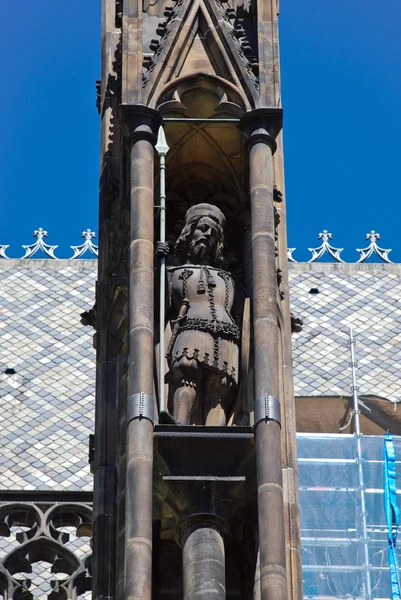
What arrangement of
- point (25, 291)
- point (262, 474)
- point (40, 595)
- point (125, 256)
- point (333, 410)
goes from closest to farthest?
point (262, 474) → point (125, 256) → point (40, 595) → point (333, 410) → point (25, 291)

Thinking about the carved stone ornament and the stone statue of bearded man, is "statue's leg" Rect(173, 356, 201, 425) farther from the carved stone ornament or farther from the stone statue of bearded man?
the carved stone ornament

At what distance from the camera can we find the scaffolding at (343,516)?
84.4ft

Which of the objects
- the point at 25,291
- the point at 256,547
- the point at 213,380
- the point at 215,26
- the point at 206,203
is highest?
the point at 25,291

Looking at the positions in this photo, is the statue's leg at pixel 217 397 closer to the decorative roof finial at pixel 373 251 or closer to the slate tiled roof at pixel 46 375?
the slate tiled roof at pixel 46 375

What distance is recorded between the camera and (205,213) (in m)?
19.2

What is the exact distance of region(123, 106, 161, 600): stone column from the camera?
55.8ft

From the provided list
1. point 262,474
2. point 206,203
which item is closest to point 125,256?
point 206,203

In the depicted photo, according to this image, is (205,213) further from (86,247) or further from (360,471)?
(86,247)

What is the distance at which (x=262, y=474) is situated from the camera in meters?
17.4

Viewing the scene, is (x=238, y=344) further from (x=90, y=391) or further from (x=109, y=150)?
(x=90, y=391)

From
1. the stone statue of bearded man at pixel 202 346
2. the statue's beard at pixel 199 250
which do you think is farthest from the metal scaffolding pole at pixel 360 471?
the stone statue of bearded man at pixel 202 346

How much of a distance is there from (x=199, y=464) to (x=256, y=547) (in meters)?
0.66

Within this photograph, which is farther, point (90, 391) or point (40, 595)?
point (90, 391)

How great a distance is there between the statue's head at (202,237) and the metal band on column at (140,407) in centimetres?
155
